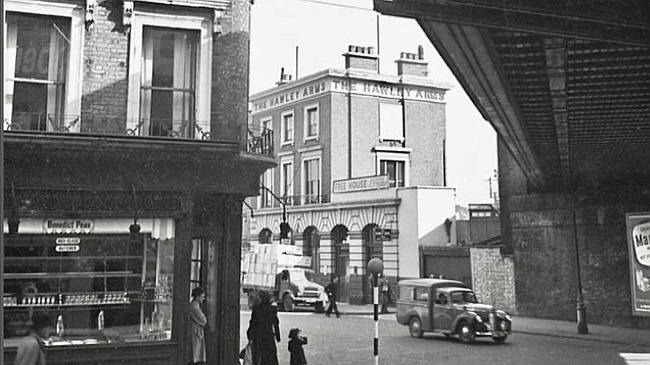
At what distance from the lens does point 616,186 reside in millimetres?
24781

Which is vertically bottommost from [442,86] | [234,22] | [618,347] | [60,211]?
[618,347]

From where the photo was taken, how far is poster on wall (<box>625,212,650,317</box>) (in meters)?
22.5

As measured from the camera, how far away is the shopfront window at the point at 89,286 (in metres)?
11.1

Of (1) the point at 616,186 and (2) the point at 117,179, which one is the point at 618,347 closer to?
(1) the point at 616,186

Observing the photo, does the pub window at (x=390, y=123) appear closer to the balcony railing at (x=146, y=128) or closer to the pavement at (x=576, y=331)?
the pavement at (x=576, y=331)

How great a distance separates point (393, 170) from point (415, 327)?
20430mm

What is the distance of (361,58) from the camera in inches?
1623

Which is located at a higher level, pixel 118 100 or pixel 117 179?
pixel 118 100

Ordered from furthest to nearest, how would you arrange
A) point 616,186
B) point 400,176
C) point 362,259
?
point 400,176, point 362,259, point 616,186

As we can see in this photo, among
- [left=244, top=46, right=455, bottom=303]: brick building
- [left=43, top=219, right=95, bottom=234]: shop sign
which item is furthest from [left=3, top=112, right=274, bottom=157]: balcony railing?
[left=244, top=46, right=455, bottom=303]: brick building

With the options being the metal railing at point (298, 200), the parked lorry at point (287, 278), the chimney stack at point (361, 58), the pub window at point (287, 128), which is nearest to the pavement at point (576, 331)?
the parked lorry at point (287, 278)

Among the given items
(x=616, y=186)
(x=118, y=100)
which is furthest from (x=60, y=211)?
(x=616, y=186)

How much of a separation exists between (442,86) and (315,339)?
88.2 ft

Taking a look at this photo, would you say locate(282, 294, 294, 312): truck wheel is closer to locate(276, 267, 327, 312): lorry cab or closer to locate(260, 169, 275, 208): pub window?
locate(276, 267, 327, 312): lorry cab
